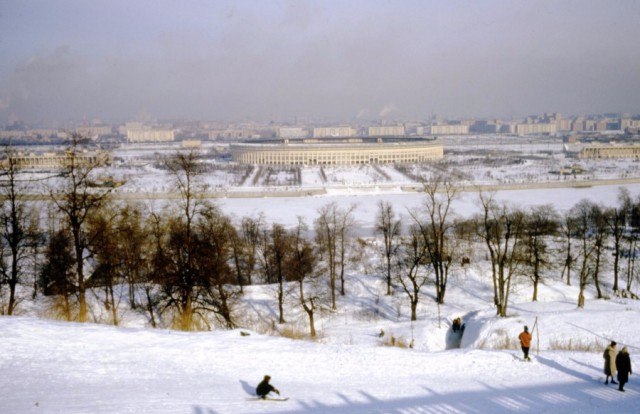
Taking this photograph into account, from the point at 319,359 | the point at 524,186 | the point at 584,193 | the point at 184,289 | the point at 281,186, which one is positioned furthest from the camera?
the point at 281,186

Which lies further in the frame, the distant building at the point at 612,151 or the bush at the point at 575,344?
the distant building at the point at 612,151

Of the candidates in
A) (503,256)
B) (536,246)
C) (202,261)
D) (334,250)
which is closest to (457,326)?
(503,256)

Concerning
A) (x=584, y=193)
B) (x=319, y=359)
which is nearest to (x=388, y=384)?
(x=319, y=359)

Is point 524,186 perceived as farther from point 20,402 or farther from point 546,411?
point 20,402

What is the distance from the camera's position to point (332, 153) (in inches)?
3201

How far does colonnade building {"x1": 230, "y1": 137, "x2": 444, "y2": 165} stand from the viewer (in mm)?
80375

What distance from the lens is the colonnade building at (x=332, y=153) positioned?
8038 cm

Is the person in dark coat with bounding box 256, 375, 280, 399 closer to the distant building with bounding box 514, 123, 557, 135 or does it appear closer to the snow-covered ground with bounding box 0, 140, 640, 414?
the snow-covered ground with bounding box 0, 140, 640, 414

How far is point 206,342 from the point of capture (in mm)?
9227

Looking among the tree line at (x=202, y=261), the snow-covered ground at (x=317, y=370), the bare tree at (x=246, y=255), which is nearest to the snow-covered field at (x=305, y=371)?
the snow-covered ground at (x=317, y=370)

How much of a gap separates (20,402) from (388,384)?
196 inches

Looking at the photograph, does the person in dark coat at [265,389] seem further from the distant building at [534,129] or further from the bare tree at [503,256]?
the distant building at [534,129]

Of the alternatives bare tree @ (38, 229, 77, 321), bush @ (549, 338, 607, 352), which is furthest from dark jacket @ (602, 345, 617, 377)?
bare tree @ (38, 229, 77, 321)

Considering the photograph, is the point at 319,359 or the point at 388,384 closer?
the point at 388,384
